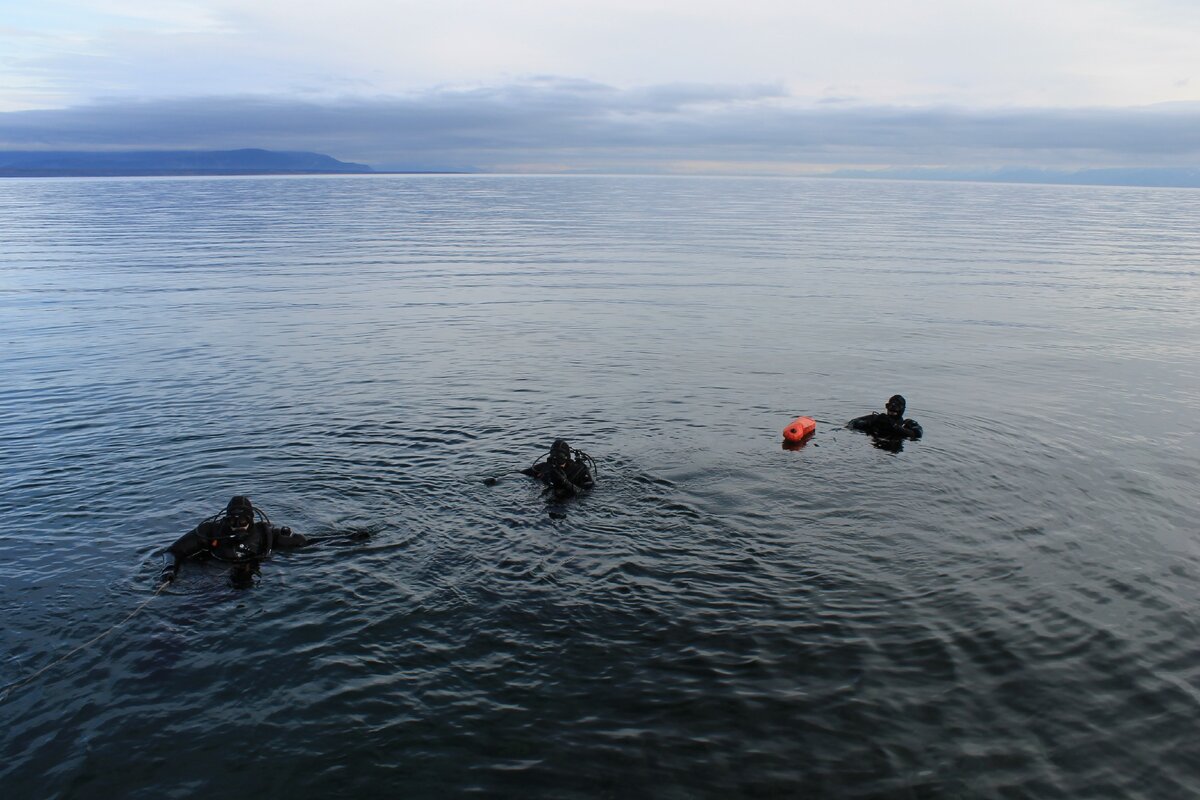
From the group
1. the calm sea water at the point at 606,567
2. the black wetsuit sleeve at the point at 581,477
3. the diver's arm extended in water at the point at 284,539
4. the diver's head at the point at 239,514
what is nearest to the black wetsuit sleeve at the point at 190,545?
the calm sea water at the point at 606,567

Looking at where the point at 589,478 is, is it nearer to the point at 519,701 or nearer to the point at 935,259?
the point at 519,701

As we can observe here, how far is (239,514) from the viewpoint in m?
14.4

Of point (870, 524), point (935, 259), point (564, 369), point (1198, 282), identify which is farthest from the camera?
point (935, 259)

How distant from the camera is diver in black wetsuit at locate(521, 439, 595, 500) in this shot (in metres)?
18.1

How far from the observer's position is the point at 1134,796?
10172 mm

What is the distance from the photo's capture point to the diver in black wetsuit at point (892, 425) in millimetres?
22953

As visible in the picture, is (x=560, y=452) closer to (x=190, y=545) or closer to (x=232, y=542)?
(x=232, y=542)

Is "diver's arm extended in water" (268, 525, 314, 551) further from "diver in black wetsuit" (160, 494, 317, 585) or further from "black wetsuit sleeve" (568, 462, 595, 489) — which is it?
"black wetsuit sleeve" (568, 462, 595, 489)

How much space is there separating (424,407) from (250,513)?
11.5 meters

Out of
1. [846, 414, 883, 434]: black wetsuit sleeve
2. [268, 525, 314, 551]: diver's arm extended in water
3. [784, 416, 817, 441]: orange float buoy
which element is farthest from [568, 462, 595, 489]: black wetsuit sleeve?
[846, 414, 883, 434]: black wetsuit sleeve

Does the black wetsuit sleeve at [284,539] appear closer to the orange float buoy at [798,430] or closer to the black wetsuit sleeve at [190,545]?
the black wetsuit sleeve at [190,545]

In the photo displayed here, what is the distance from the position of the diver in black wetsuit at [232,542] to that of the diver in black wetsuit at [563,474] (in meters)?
5.90

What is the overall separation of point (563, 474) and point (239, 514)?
261 inches

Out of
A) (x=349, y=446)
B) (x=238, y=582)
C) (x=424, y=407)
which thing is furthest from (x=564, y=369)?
(x=238, y=582)
